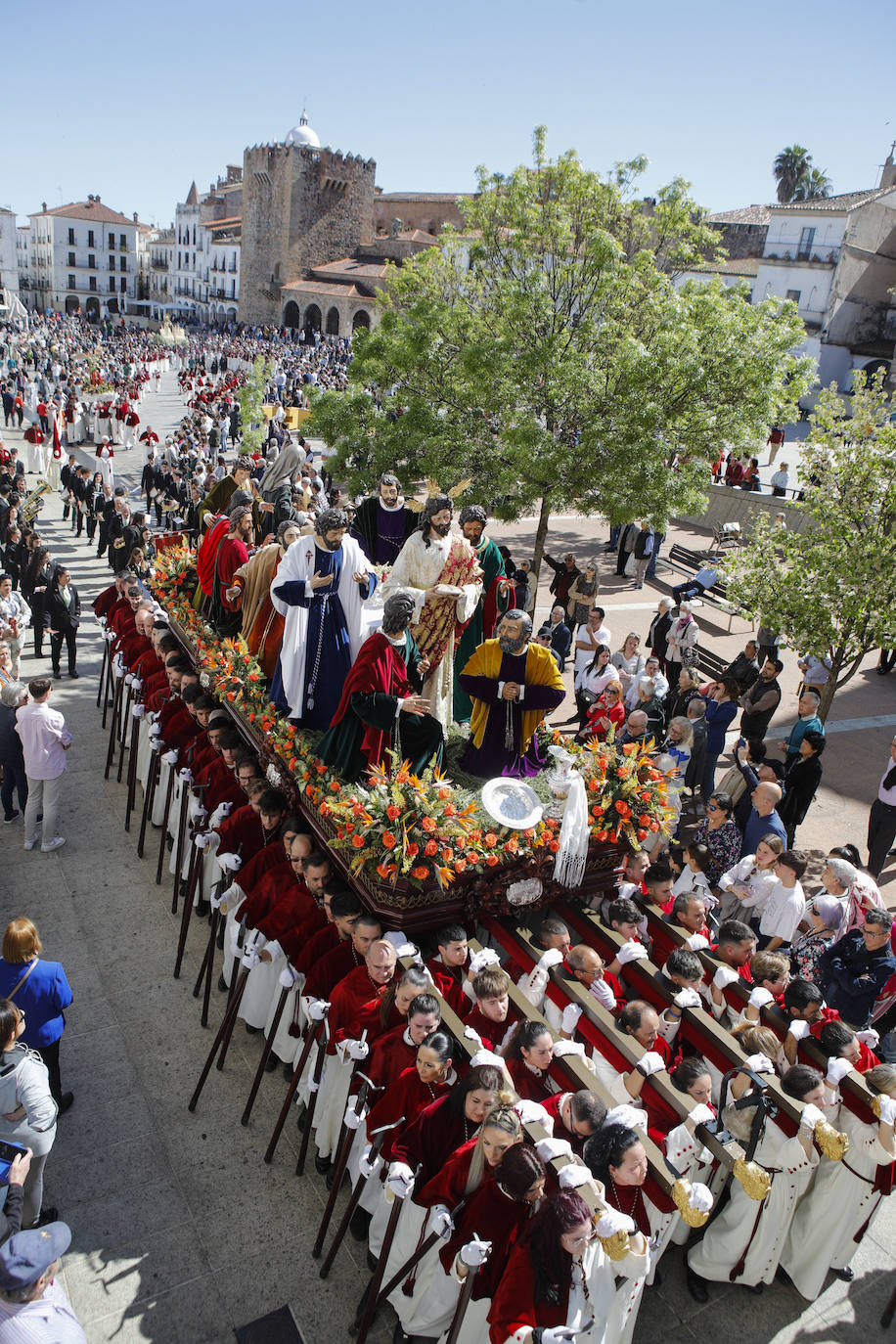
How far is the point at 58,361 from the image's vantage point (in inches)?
1828

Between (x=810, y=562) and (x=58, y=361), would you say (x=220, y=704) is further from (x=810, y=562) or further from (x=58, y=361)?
(x=58, y=361)

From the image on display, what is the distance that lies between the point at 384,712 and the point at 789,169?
71205mm

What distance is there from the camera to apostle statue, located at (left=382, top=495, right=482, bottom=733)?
24.1 ft

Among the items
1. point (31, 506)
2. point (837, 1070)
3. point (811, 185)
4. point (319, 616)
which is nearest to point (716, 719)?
point (319, 616)

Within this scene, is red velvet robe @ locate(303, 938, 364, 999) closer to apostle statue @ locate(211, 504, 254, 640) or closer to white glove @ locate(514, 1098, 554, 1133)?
white glove @ locate(514, 1098, 554, 1133)

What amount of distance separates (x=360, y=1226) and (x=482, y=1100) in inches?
64.0

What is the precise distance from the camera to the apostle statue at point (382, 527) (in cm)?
971

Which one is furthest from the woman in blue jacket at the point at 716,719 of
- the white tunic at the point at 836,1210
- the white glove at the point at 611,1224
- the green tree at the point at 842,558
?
the white glove at the point at 611,1224

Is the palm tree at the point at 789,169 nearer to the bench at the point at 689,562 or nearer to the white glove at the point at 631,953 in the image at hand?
the bench at the point at 689,562

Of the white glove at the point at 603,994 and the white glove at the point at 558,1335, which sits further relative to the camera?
the white glove at the point at 603,994

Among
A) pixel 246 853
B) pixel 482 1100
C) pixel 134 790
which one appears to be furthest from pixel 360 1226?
pixel 134 790

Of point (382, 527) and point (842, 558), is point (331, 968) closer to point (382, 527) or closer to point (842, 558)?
point (382, 527)

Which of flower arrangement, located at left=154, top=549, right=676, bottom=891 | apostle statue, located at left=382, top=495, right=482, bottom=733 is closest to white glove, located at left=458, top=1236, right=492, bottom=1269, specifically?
flower arrangement, located at left=154, top=549, right=676, bottom=891

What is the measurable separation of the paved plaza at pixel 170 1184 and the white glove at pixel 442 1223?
3.90 feet
